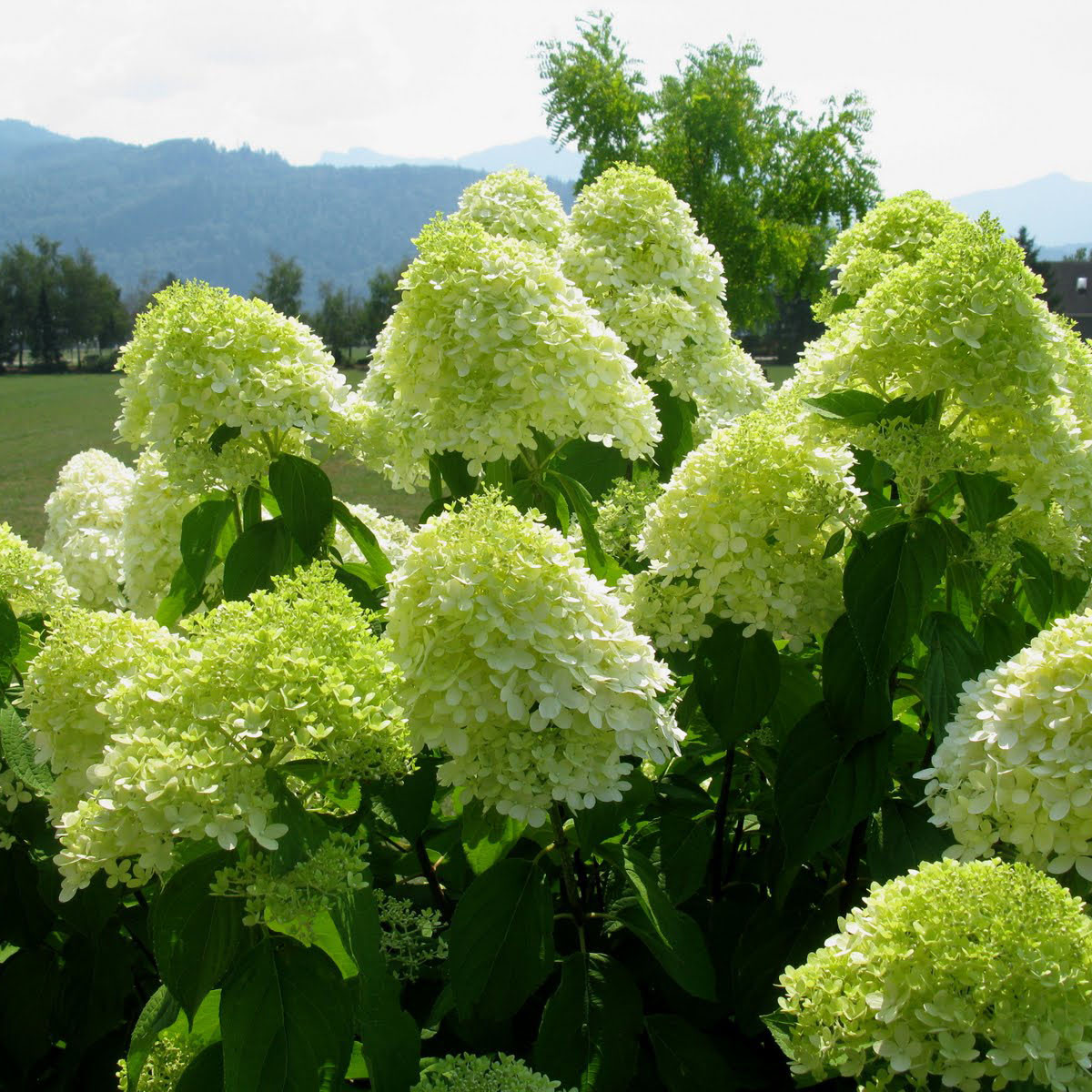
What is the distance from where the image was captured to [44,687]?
215 cm

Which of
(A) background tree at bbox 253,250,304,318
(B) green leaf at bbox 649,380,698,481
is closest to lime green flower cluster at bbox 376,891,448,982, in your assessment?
(B) green leaf at bbox 649,380,698,481

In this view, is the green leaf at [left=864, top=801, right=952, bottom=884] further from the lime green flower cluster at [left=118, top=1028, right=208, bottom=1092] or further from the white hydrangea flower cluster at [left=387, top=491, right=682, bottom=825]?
the lime green flower cluster at [left=118, top=1028, right=208, bottom=1092]

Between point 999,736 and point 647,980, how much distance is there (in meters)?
1.21

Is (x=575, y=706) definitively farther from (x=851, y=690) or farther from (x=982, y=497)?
(x=982, y=497)

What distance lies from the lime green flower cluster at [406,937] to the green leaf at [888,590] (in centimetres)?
113

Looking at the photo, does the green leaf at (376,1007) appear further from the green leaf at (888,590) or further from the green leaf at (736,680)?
the green leaf at (888,590)

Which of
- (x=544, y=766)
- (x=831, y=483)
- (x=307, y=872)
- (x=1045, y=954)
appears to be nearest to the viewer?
(x=1045, y=954)

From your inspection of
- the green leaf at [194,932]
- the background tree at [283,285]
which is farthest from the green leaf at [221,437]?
the background tree at [283,285]

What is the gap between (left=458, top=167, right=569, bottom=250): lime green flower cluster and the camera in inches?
145

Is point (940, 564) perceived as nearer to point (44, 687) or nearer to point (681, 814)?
point (681, 814)

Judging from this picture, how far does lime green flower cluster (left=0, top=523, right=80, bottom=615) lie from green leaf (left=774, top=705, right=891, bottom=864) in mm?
2031

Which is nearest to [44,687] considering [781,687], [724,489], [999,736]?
[724,489]

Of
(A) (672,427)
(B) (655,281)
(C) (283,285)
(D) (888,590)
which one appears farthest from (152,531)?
(C) (283,285)

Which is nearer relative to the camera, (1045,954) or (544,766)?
(1045,954)
